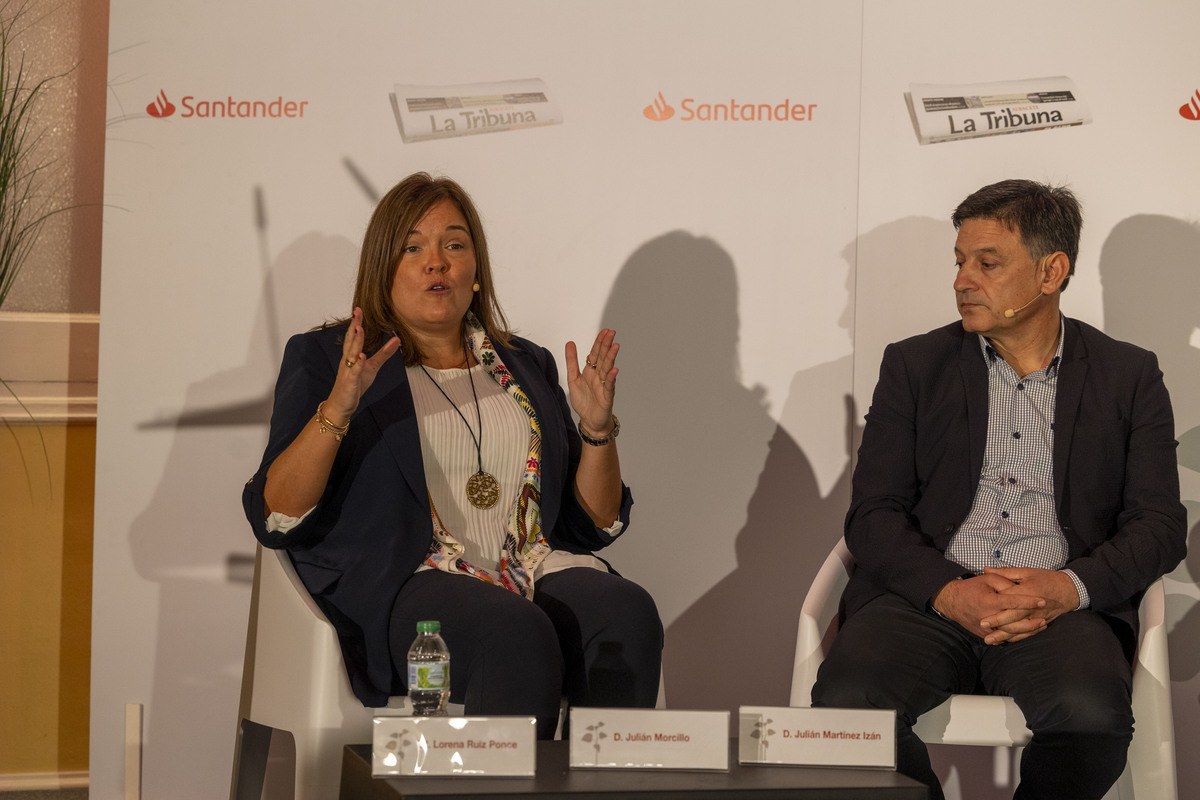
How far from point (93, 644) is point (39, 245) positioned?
1.14 meters

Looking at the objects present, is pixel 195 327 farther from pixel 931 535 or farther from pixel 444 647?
pixel 931 535

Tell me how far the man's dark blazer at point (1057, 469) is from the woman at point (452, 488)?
0.54m

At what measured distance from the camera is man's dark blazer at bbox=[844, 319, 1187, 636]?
2305mm

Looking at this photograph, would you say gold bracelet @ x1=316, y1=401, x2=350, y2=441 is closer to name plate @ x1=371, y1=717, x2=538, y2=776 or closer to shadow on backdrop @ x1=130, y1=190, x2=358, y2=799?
name plate @ x1=371, y1=717, x2=538, y2=776

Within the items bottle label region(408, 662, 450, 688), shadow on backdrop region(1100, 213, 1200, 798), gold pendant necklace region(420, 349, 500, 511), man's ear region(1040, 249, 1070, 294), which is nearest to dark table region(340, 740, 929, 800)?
bottle label region(408, 662, 450, 688)

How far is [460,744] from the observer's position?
154 cm

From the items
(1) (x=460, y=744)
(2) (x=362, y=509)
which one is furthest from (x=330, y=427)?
(1) (x=460, y=744)

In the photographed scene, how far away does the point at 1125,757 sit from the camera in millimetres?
2096

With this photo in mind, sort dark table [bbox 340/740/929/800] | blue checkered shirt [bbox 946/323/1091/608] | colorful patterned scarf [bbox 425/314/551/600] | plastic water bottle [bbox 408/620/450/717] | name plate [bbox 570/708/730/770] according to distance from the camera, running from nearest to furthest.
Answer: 1. dark table [bbox 340/740/929/800]
2. name plate [bbox 570/708/730/770]
3. plastic water bottle [bbox 408/620/450/717]
4. colorful patterned scarf [bbox 425/314/551/600]
5. blue checkered shirt [bbox 946/323/1091/608]

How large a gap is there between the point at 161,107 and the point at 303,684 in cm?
159

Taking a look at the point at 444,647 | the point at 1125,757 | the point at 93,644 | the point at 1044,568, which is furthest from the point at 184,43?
the point at 1125,757

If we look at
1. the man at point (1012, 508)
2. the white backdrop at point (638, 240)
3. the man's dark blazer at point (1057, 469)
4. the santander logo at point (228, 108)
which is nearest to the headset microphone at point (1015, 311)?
the man at point (1012, 508)

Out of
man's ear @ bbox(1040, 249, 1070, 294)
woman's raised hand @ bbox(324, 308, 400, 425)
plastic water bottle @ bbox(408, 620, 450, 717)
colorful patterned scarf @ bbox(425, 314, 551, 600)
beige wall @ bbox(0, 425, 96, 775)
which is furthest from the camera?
beige wall @ bbox(0, 425, 96, 775)

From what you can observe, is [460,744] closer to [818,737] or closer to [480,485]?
[818,737]
